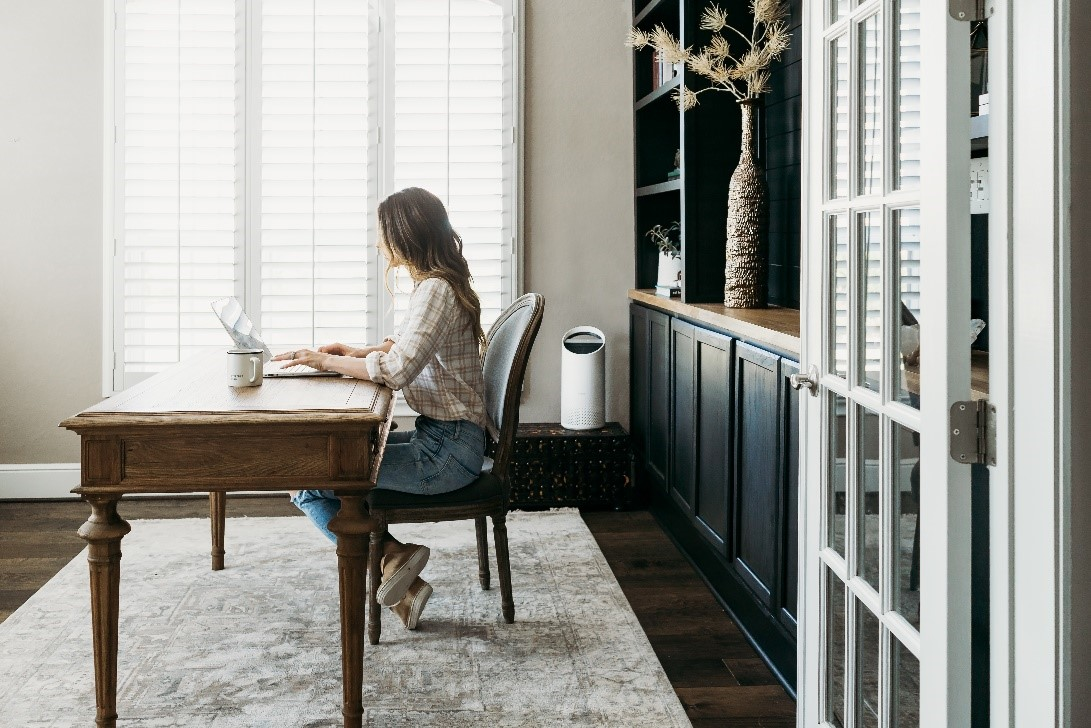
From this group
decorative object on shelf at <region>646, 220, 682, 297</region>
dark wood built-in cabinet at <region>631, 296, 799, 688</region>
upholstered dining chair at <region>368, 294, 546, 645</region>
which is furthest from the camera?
decorative object on shelf at <region>646, 220, 682, 297</region>

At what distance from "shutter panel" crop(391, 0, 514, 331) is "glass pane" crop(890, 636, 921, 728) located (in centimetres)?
326

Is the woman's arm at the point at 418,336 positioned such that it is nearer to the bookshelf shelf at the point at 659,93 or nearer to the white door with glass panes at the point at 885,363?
the white door with glass panes at the point at 885,363

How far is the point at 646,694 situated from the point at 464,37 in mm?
3126

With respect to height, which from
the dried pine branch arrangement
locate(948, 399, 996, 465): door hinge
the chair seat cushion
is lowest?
the chair seat cushion

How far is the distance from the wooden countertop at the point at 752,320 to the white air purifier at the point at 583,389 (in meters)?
0.53

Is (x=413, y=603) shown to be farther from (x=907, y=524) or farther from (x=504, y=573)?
(x=907, y=524)

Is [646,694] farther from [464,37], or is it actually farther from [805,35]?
[464,37]

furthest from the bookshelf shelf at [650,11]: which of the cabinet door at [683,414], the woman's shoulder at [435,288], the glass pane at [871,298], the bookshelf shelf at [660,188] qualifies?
the glass pane at [871,298]

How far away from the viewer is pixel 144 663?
110 inches

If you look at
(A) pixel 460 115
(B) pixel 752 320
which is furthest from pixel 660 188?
(B) pixel 752 320

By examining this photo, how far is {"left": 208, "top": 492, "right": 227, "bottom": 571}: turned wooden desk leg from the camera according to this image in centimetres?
356

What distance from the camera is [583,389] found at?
4.59m

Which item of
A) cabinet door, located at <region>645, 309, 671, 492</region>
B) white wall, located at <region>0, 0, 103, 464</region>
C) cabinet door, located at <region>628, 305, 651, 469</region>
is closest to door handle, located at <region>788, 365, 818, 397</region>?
cabinet door, located at <region>645, 309, 671, 492</region>

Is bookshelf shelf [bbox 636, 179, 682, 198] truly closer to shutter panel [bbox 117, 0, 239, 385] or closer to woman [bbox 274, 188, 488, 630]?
woman [bbox 274, 188, 488, 630]
